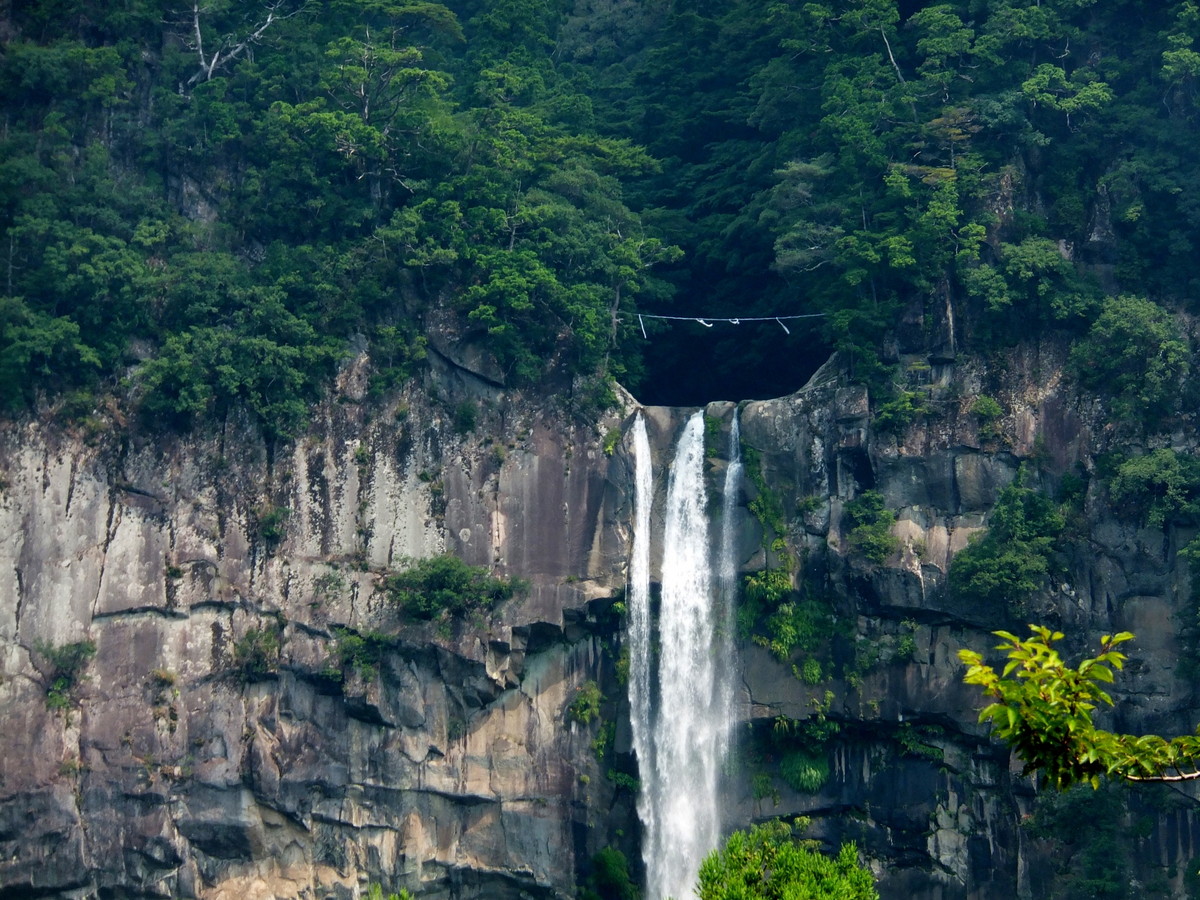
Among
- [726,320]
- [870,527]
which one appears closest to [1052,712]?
[870,527]

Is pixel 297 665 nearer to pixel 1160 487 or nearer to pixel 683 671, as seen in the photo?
pixel 683 671

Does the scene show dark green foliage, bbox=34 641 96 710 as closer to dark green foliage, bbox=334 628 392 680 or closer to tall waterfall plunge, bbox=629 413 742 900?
dark green foliage, bbox=334 628 392 680

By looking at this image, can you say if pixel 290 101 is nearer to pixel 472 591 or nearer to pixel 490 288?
pixel 490 288

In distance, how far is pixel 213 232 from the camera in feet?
104

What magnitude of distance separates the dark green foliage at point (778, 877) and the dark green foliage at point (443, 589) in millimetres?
10804

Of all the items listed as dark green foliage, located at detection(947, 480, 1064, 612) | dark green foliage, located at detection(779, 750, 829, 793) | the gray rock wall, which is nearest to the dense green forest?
the gray rock wall

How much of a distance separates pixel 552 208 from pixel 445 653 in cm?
883

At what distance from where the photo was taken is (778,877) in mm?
18266

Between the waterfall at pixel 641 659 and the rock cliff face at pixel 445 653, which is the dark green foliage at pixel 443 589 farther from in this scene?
the waterfall at pixel 641 659

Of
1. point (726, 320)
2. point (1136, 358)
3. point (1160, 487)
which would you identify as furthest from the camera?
point (726, 320)

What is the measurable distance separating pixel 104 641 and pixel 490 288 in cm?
951

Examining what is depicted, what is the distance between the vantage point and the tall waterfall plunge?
1167 inches

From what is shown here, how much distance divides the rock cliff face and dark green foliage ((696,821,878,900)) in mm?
9504

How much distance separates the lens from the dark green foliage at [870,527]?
28781 millimetres
